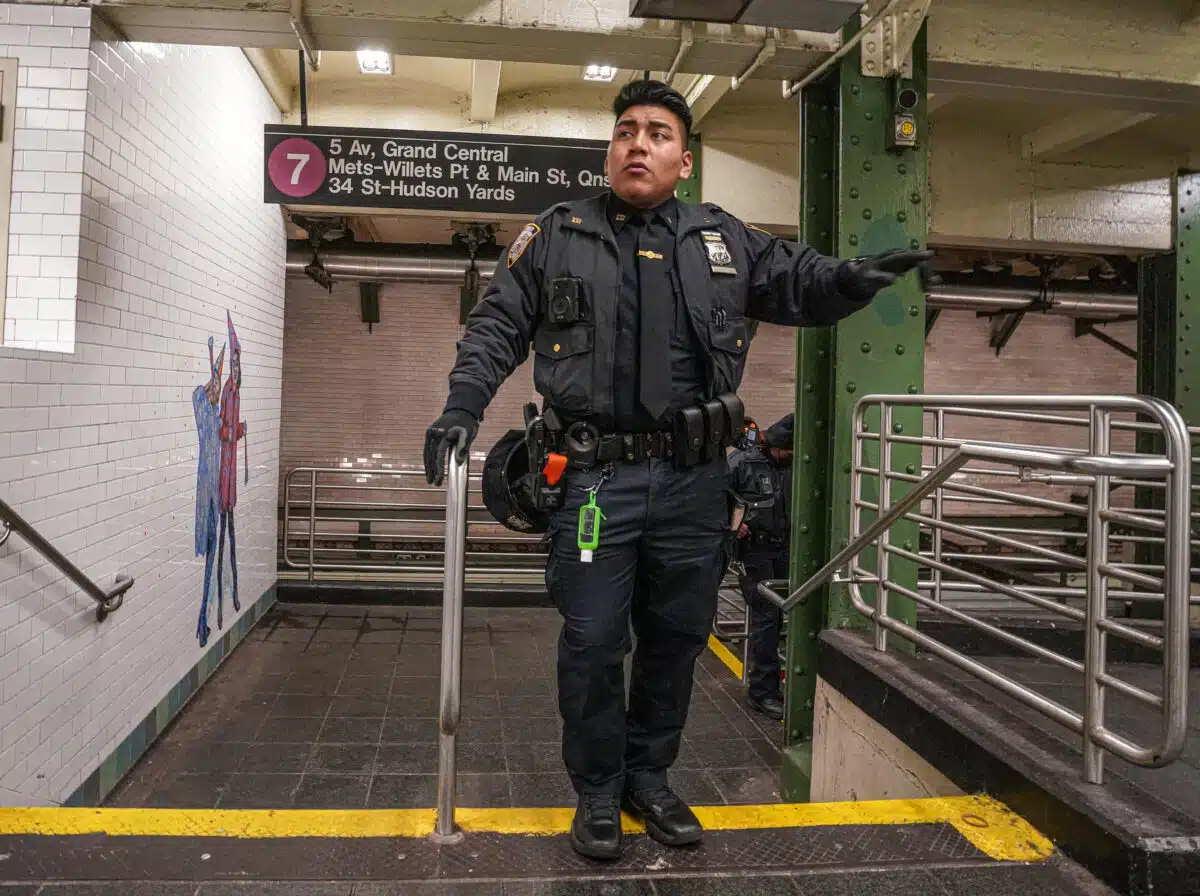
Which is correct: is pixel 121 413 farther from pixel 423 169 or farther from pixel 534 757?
pixel 534 757

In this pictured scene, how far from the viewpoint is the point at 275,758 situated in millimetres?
4367

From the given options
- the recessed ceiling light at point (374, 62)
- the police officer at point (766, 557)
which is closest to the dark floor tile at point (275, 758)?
the police officer at point (766, 557)

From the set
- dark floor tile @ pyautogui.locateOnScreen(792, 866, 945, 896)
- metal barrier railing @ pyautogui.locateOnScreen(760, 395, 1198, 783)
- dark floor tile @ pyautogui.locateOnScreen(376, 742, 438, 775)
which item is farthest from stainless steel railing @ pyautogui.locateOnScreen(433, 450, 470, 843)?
dark floor tile @ pyautogui.locateOnScreen(376, 742, 438, 775)

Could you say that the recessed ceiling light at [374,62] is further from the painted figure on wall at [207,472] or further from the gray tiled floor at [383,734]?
the gray tiled floor at [383,734]

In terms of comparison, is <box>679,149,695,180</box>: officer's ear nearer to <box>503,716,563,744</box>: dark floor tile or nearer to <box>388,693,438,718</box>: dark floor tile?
<box>503,716,563,744</box>: dark floor tile

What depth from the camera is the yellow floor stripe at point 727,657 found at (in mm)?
6110

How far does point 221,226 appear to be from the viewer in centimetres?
570

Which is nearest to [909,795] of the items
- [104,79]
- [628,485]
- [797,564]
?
[797,564]

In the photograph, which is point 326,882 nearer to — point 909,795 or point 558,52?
point 909,795

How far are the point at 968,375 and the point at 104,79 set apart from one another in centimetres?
1109

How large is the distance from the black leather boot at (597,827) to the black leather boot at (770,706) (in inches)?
130

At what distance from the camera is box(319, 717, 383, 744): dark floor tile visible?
460 centimetres

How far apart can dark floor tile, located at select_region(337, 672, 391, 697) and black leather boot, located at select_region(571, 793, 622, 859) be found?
3580 millimetres

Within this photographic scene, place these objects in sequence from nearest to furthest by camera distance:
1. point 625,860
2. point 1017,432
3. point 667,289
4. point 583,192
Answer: point 625,860 < point 667,289 < point 583,192 < point 1017,432
